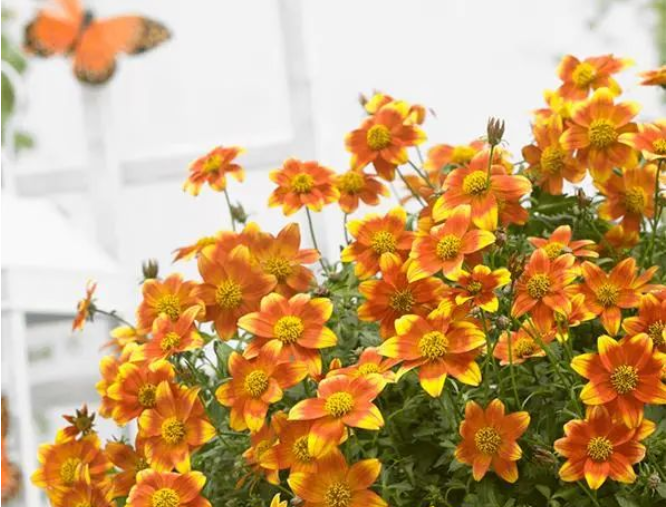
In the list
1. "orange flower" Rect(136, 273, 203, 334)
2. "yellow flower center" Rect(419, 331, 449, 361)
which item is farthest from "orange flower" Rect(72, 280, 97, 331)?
"yellow flower center" Rect(419, 331, 449, 361)

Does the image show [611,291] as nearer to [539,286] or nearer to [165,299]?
[539,286]

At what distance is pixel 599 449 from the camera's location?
0.49 m

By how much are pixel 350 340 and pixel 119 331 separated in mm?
174

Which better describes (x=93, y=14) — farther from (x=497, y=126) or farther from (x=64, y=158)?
(x=497, y=126)

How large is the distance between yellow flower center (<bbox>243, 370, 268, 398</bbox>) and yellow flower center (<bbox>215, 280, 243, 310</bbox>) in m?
0.06

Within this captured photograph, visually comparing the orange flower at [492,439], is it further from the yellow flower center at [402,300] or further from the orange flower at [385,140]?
the orange flower at [385,140]

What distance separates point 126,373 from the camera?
58 centimetres

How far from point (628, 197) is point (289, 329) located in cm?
22

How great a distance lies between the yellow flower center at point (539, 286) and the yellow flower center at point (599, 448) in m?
0.07

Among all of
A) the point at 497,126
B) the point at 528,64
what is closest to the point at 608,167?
the point at 497,126

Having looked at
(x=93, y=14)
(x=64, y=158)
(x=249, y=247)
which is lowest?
(x=249, y=247)

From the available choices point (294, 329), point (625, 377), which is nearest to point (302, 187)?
point (294, 329)

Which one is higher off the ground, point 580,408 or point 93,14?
point 93,14

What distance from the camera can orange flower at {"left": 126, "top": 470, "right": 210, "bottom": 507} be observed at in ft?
1.72
